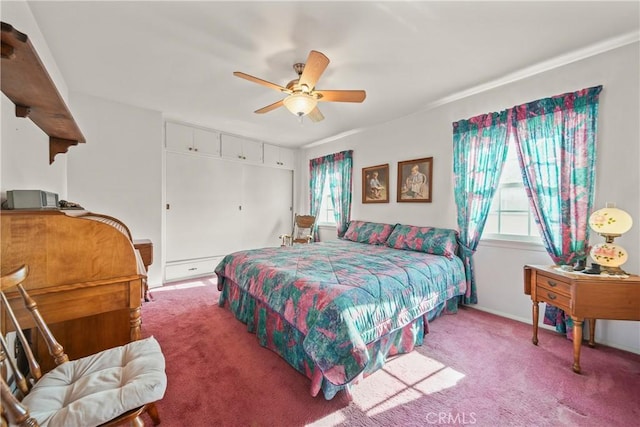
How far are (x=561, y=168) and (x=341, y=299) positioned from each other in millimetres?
2417

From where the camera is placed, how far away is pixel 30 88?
4.17ft

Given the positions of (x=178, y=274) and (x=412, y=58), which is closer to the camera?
(x=412, y=58)

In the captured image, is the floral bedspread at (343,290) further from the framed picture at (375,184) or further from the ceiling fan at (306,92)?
the ceiling fan at (306,92)

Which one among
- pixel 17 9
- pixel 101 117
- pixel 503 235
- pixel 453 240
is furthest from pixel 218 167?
pixel 503 235

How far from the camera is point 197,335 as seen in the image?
238cm

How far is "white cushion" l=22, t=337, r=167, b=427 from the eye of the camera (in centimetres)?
92

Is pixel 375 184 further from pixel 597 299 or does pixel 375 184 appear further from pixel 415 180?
pixel 597 299

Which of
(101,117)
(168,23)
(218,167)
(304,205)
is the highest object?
(168,23)

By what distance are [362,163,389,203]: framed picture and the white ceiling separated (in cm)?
124

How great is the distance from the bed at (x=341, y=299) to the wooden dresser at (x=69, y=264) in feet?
3.17

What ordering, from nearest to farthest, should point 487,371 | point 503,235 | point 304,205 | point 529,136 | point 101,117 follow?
point 487,371, point 529,136, point 503,235, point 101,117, point 304,205

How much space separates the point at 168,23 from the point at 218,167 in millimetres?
2801

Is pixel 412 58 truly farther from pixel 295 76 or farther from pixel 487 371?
pixel 487 371

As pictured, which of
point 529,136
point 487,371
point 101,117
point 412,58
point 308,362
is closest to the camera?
point 308,362
